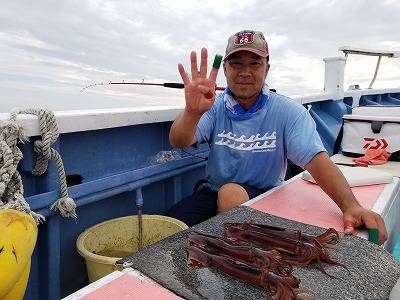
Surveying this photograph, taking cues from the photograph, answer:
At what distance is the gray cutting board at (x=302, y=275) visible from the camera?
4.36 feet

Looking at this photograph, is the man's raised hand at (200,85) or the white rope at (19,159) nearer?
the white rope at (19,159)

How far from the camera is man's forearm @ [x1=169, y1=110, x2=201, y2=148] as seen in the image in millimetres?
2559

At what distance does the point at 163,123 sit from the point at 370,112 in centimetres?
342

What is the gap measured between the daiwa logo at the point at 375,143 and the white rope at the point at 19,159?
3.81 m

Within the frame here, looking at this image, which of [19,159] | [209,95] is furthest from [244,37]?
[19,159]

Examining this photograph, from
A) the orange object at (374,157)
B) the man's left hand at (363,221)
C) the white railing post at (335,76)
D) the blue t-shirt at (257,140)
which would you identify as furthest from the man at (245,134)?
the white railing post at (335,76)

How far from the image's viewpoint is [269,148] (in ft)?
9.27

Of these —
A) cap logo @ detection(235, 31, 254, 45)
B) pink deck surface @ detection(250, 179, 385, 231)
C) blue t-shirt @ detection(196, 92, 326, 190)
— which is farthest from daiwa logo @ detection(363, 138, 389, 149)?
cap logo @ detection(235, 31, 254, 45)

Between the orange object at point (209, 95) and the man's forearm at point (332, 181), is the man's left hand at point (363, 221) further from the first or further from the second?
the orange object at point (209, 95)

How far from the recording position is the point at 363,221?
2.06 meters

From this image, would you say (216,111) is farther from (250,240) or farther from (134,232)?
(250,240)

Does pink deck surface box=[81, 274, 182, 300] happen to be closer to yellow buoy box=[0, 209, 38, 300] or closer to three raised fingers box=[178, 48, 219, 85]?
yellow buoy box=[0, 209, 38, 300]

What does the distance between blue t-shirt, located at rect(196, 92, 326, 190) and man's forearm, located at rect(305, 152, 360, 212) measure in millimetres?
256

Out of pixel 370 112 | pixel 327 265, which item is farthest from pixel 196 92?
pixel 370 112
